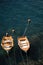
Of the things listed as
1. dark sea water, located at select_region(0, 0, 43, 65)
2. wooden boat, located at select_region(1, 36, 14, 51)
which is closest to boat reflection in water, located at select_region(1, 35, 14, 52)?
wooden boat, located at select_region(1, 36, 14, 51)

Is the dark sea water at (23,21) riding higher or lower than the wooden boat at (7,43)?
lower

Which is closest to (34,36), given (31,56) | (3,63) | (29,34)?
(29,34)

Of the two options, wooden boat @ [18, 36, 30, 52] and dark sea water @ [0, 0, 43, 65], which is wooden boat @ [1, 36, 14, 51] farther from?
wooden boat @ [18, 36, 30, 52]

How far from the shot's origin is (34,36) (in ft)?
297

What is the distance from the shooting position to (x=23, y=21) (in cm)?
9881

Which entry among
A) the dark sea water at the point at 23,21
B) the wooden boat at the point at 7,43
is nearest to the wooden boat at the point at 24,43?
Answer: the dark sea water at the point at 23,21

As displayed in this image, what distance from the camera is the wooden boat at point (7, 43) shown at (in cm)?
8382

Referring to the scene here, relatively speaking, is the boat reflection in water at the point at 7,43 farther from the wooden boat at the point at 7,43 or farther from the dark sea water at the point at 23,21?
the dark sea water at the point at 23,21

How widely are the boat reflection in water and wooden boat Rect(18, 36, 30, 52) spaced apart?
2633mm

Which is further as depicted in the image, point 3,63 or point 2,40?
point 2,40

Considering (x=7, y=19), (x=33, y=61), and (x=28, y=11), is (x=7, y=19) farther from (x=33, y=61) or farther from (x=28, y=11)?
(x=33, y=61)

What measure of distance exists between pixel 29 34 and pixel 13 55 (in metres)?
11.8

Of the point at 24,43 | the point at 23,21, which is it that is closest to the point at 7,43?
the point at 24,43

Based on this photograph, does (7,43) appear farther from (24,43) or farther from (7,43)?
(24,43)
